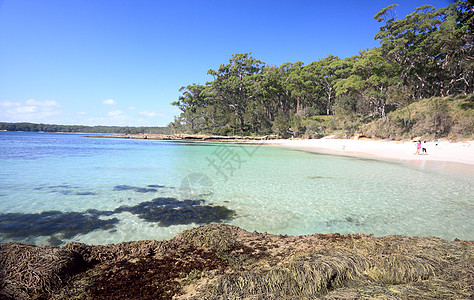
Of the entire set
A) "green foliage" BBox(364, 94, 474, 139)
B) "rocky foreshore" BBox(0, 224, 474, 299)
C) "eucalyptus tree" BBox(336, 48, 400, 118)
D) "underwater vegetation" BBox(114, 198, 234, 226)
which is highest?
"eucalyptus tree" BBox(336, 48, 400, 118)

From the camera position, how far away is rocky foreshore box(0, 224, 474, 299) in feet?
8.18

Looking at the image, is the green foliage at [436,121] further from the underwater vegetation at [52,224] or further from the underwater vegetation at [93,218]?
the underwater vegetation at [52,224]

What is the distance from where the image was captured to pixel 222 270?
3092mm

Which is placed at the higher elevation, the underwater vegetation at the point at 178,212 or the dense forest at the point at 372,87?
the dense forest at the point at 372,87

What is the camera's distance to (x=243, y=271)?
2961 millimetres

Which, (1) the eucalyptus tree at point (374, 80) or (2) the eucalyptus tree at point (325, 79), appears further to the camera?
(2) the eucalyptus tree at point (325, 79)

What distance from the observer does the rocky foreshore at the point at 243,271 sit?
2494 mm

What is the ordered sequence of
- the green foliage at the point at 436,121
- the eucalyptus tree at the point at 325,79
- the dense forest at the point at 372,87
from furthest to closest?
the eucalyptus tree at the point at 325,79 < the dense forest at the point at 372,87 < the green foliage at the point at 436,121

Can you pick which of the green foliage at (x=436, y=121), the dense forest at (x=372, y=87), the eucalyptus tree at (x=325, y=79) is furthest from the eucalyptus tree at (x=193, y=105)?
the green foliage at (x=436, y=121)

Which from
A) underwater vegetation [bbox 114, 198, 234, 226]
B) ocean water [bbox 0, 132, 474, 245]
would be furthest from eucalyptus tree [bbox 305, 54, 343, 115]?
underwater vegetation [bbox 114, 198, 234, 226]

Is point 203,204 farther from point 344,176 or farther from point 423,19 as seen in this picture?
point 423,19

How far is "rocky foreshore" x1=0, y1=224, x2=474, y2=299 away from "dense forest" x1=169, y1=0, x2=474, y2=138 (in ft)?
42.8

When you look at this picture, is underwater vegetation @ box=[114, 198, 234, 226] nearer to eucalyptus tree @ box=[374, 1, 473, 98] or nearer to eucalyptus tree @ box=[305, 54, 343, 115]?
eucalyptus tree @ box=[374, 1, 473, 98]

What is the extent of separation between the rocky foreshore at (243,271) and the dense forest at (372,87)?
1304cm
